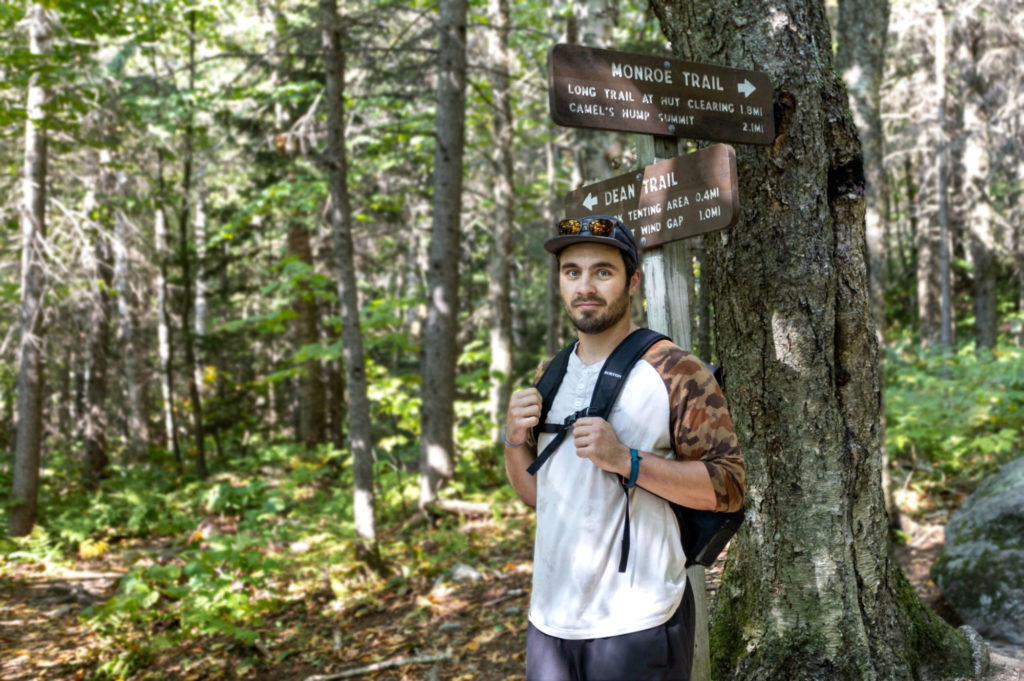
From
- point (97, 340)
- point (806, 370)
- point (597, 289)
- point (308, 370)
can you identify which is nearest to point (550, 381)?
point (597, 289)

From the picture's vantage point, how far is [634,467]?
2158mm

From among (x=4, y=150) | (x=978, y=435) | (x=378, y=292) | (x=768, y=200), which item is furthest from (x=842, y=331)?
(x=378, y=292)

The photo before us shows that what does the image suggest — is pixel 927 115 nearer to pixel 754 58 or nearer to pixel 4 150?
pixel 754 58

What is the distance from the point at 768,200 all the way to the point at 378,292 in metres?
16.3

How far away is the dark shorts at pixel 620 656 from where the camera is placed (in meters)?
2.20

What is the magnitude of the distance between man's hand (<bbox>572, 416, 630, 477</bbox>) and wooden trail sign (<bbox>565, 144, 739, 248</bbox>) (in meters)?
1.04

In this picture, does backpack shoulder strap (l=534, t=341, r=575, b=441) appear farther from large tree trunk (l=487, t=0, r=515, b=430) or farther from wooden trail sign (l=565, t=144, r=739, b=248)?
large tree trunk (l=487, t=0, r=515, b=430)

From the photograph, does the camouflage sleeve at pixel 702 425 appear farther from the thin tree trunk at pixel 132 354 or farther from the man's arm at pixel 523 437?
the thin tree trunk at pixel 132 354

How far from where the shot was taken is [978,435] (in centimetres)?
844

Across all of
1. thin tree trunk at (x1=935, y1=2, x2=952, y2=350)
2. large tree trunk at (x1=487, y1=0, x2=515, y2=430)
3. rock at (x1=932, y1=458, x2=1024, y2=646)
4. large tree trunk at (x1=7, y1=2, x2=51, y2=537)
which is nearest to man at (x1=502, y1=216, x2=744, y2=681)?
rock at (x1=932, y1=458, x2=1024, y2=646)

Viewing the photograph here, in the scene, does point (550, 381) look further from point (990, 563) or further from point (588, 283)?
point (990, 563)

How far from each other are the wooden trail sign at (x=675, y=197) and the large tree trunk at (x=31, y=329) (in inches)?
430

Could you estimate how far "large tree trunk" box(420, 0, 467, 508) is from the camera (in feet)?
30.6

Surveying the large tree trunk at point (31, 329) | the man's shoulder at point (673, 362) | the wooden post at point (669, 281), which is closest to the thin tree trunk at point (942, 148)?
the wooden post at point (669, 281)
